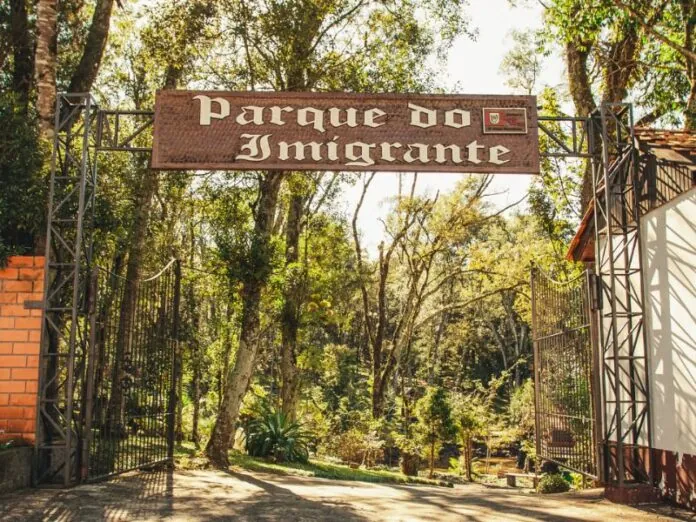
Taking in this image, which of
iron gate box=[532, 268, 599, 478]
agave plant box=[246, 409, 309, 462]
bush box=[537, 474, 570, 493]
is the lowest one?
bush box=[537, 474, 570, 493]

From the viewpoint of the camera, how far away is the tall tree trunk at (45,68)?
9.61m

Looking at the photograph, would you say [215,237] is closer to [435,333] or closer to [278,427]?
[278,427]

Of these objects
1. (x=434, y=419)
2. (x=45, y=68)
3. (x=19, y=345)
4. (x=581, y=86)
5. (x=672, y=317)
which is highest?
(x=581, y=86)

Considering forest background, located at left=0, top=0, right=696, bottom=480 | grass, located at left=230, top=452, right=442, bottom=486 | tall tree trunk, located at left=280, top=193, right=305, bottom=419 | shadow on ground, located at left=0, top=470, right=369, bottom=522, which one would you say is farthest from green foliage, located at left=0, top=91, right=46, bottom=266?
tall tree trunk, located at left=280, top=193, right=305, bottom=419

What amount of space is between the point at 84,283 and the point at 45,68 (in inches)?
118

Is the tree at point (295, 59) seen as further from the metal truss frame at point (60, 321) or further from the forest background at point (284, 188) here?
the metal truss frame at point (60, 321)

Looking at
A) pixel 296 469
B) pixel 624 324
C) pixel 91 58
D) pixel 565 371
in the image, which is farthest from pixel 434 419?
pixel 91 58

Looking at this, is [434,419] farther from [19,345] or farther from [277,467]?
[19,345]

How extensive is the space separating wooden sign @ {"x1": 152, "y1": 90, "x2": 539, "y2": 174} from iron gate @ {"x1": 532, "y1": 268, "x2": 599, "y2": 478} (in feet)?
7.31

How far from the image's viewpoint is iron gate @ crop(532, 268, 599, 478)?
34.4 feet

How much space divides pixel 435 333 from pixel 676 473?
31.8m

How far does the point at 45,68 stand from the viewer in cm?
964

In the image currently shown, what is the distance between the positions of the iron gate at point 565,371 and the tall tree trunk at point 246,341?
16.3ft

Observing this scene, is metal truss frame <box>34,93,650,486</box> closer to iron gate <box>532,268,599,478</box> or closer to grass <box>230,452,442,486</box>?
iron gate <box>532,268,599,478</box>
